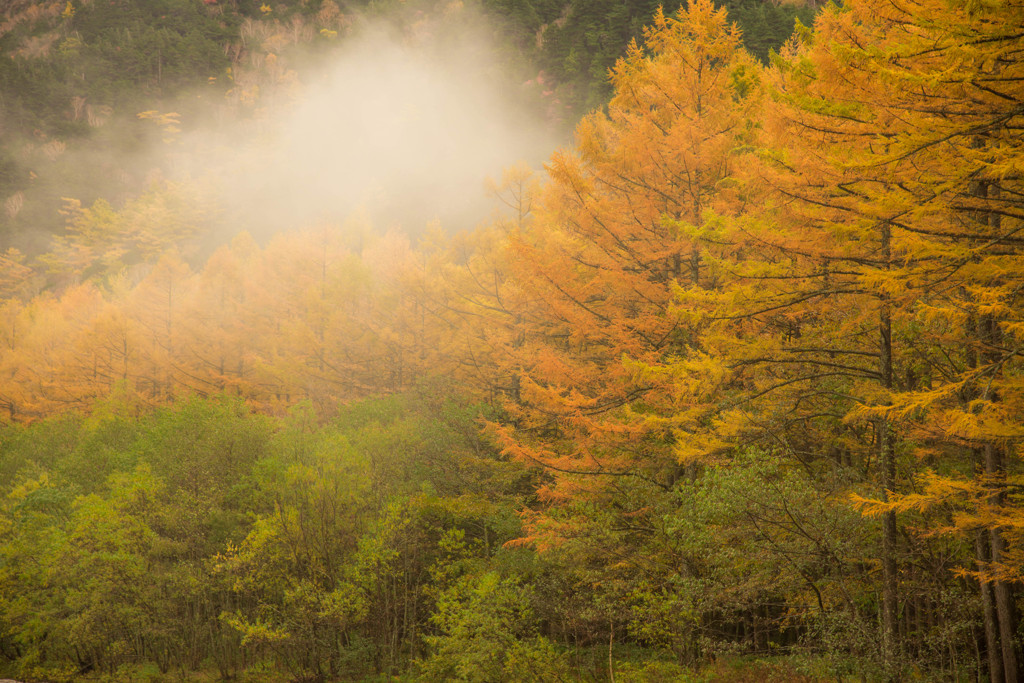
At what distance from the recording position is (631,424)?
458 inches

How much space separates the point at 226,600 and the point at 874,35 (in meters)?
20.7

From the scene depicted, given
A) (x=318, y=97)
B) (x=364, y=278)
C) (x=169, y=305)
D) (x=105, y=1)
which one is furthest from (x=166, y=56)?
(x=364, y=278)

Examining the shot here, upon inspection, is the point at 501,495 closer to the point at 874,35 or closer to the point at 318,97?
the point at 874,35

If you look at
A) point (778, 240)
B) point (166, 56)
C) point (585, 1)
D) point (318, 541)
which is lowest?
point (318, 541)

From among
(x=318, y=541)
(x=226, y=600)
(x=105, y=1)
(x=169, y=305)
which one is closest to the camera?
(x=318, y=541)

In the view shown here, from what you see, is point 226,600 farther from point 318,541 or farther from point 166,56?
point 166,56

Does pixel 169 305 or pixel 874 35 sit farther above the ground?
pixel 169 305

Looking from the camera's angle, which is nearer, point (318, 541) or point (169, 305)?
point (318, 541)

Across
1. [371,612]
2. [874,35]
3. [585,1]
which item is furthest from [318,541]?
[585,1]

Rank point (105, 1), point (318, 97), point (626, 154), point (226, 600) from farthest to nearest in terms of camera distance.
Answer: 1. point (105, 1)
2. point (318, 97)
3. point (226, 600)
4. point (626, 154)

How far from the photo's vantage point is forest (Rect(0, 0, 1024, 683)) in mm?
7730

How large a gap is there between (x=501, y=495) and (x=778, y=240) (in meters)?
8.50

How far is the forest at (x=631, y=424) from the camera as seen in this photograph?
7.73 meters

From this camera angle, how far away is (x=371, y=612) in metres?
17.6
